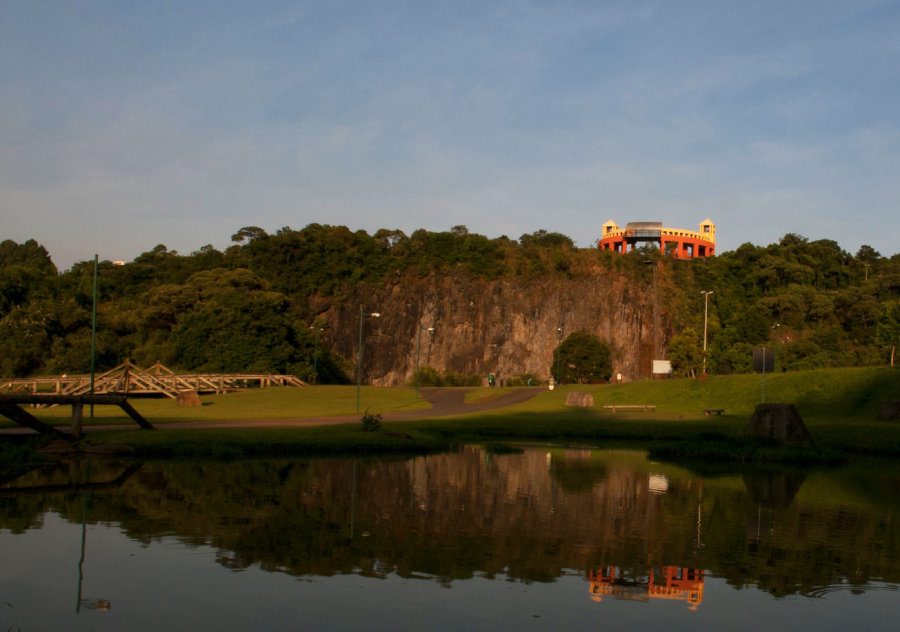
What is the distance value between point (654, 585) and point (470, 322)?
8667cm

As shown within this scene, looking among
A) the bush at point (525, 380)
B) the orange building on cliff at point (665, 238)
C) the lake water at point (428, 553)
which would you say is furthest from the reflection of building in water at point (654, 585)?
the orange building on cliff at point (665, 238)

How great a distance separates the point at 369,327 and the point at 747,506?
3242 inches

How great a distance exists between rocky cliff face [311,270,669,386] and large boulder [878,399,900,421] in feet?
201

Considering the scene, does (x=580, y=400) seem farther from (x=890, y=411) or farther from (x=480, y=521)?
(x=480, y=521)

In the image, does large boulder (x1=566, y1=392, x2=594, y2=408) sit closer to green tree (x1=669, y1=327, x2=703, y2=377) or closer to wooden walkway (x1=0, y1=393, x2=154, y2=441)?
wooden walkway (x1=0, y1=393, x2=154, y2=441)

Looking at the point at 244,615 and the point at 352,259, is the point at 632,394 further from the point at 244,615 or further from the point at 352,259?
the point at 352,259

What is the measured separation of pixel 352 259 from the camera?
93688 millimetres

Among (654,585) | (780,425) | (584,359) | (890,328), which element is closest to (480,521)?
(654,585)

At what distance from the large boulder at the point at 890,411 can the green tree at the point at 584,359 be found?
4751 centimetres

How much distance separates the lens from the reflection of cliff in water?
8.63 meters

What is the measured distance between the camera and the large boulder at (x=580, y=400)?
41.8 m

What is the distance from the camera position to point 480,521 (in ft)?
36.5

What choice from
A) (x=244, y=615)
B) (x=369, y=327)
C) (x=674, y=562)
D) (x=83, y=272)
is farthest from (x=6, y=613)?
(x=83, y=272)

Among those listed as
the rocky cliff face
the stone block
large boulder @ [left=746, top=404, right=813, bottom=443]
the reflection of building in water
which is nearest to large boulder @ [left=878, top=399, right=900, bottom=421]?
large boulder @ [left=746, top=404, right=813, bottom=443]
